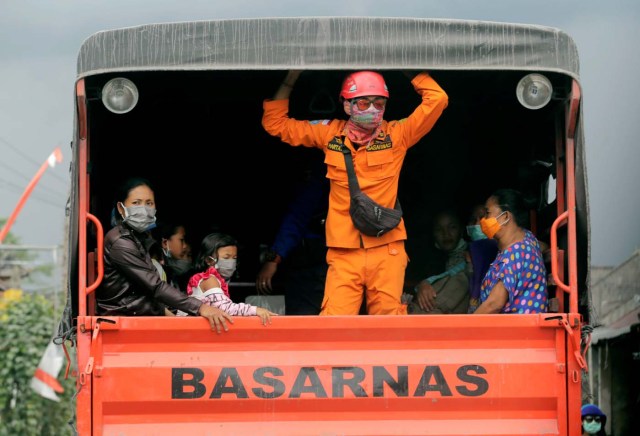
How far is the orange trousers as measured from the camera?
5492 millimetres

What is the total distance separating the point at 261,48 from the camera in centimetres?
493

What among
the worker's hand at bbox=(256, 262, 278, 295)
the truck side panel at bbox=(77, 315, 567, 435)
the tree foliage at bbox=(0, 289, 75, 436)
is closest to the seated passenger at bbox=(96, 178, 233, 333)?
the truck side panel at bbox=(77, 315, 567, 435)

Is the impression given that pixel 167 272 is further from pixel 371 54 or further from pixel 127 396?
pixel 371 54

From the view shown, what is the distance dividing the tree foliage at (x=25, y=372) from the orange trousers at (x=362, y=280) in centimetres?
1309

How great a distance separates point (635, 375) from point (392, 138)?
753 centimetres

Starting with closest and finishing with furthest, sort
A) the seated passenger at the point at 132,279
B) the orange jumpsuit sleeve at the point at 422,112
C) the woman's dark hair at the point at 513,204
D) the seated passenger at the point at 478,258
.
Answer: the seated passenger at the point at 132,279, the orange jumpsuit sleeve at the point at 422,112, the woman's dark hair at the point at 513,204, the seated passenger at the point at 478,258

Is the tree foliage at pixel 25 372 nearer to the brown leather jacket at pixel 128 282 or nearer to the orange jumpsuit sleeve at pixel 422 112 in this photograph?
the brown leather jacket at pixel 128 282

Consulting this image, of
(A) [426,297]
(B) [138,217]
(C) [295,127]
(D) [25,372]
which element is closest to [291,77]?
(C) [295,127]

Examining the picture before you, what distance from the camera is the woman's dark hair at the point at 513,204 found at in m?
5.81

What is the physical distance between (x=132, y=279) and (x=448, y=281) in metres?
2.02

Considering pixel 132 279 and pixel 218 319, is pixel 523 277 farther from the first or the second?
pixel 132 279

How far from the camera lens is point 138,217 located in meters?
5.52

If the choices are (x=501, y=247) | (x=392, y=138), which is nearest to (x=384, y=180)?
(x=392, y=138)

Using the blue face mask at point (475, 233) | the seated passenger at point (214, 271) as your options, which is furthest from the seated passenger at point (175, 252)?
the blue face mask at point (475, 233)
